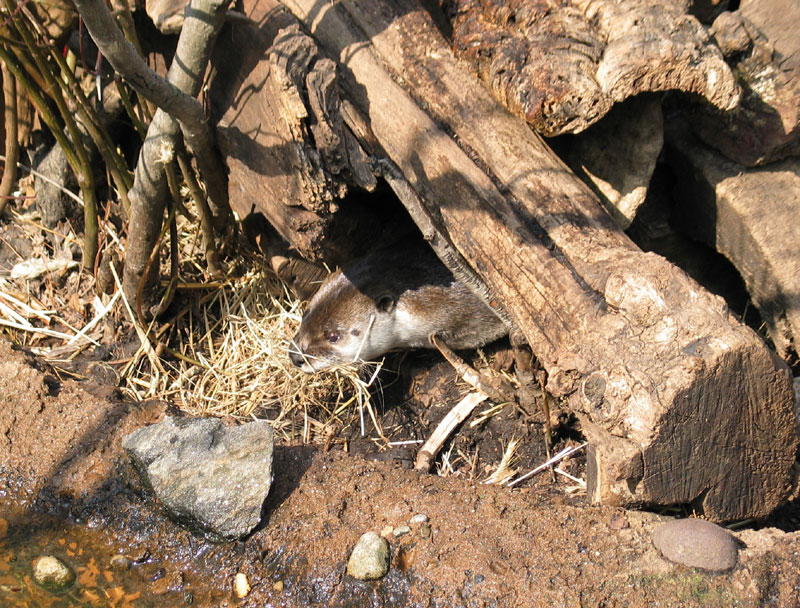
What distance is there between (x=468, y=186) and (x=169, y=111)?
1232 mm

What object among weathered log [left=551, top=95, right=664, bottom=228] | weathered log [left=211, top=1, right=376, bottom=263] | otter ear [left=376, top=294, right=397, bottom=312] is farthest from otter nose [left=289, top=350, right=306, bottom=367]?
weathered log [left=551, top=95, right=664, bottom=228]

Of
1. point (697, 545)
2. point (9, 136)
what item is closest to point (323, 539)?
point (697, 545)

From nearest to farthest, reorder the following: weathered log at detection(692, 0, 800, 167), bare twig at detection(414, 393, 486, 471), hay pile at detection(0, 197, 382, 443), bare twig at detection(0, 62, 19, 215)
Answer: weathered log at detection(692, 0, 800, 167) → bare twig at detection(414, 393, 486, 471) → hay pile at detection(0, 197, 382, 443) → bare twig at detection(0, 62, 19, 215)

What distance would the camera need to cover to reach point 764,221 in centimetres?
324

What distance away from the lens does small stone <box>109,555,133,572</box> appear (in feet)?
Answer: 9.53

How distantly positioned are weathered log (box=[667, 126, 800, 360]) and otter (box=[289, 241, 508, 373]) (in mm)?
1200

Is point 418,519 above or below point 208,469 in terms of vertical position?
below

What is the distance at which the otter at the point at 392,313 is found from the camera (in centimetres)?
412

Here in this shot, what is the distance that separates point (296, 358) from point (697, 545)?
226 cm

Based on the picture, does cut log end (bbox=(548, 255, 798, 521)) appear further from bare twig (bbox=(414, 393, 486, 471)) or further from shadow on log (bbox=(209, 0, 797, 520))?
bare twig (bbox=(414, 393, 486, 471))

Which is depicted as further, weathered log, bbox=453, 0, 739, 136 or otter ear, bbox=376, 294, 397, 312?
otter ear, bbox=376, 294, 397, 312

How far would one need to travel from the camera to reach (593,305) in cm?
261

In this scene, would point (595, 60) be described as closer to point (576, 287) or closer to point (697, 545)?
point (576, 287)

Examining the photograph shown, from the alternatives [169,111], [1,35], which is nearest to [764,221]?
[169,111]
